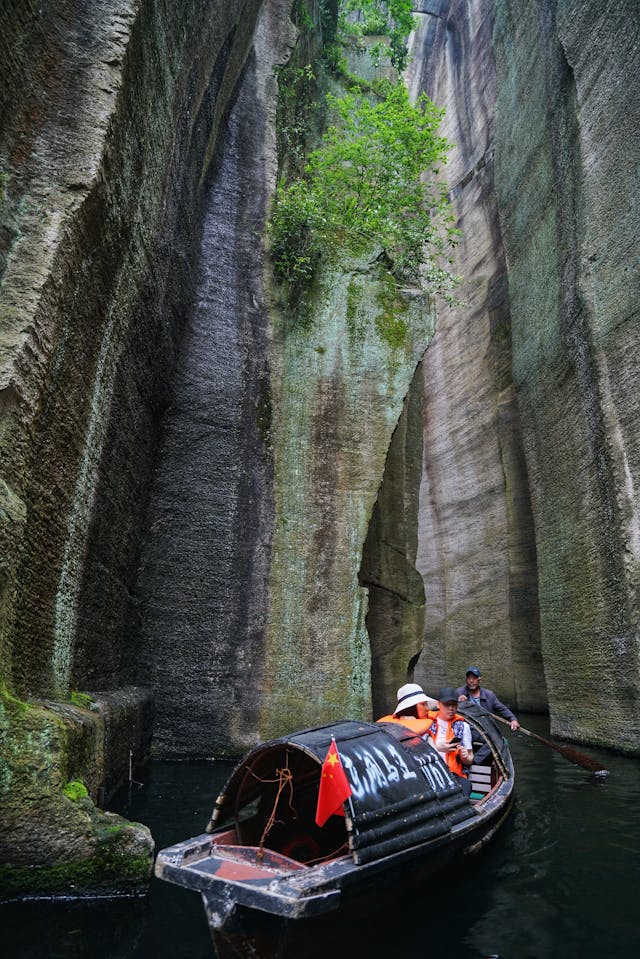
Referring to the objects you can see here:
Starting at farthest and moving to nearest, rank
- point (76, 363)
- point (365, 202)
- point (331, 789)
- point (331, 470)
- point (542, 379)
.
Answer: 1. point (542, 379)
2. point (365, 202)
3. point (331, 470)
4. point (76, 363)
5. point (331, 789)

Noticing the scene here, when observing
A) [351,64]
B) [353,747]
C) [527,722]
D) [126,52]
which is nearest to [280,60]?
[351,64]

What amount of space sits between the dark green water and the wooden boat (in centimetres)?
23

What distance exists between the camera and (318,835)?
455 centimetres

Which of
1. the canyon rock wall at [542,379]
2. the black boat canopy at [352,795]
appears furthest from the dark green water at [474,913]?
the canyon rock wall at [542,379]

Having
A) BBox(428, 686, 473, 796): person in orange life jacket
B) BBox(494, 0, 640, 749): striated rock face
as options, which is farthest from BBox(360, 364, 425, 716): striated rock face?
BBox(428, 686, 473, 796): person in orange life jacket

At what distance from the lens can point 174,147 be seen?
782 centimetres

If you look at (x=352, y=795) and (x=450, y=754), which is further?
(x=450, y=754)

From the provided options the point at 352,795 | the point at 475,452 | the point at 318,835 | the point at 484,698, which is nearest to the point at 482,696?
the point at 484,698

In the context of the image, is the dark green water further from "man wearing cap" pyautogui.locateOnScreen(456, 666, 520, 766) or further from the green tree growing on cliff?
the green tree growing on cliff

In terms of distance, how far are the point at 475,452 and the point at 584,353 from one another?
6.62m

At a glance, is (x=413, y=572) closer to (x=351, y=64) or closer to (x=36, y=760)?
(x=36, y=760)

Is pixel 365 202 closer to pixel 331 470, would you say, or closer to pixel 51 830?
pixel 331 470

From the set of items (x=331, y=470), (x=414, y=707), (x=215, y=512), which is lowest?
(x=414, y=707)

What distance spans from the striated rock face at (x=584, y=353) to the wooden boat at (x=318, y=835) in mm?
5106
